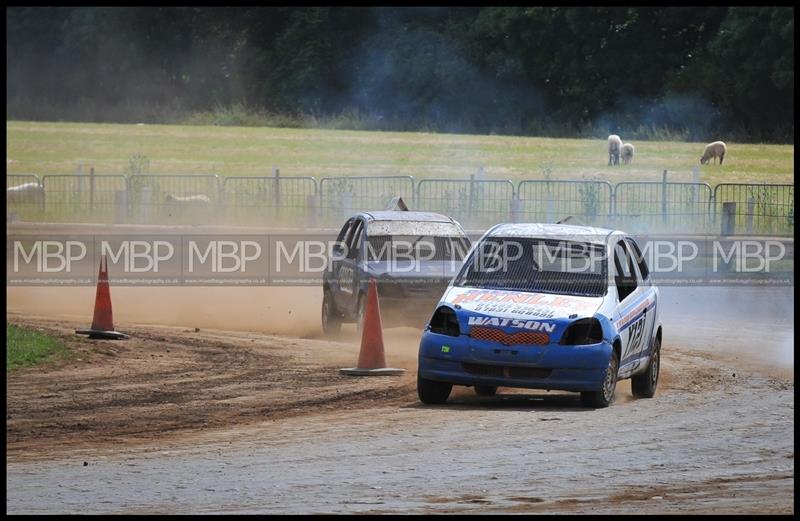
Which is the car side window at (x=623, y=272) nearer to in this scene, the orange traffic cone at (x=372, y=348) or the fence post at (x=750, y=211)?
the orange traffic cone at (x=372, y=348)

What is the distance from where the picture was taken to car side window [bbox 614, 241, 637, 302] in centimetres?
1369

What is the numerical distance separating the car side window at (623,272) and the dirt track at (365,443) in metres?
1.03

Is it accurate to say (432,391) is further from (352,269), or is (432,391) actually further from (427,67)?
(427,67)

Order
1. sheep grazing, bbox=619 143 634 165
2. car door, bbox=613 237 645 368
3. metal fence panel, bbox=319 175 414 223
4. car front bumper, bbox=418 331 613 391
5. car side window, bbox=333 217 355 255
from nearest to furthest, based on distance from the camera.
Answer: car front bumper, bbox=418 331 613 391 < car door, bbox=613 237 645 368 < car side window, bbox=333 217 355 255 < metal fence panel, bbox=319 175 414 223 < sheep grazing, bbox=619 143 634 165

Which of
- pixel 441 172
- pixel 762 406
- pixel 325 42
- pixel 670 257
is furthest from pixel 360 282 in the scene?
pixel 325 42

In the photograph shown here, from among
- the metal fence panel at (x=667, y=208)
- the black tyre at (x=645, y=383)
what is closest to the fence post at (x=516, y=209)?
the metal fence panel at (x=667, y=208)

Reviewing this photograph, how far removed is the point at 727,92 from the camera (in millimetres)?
63188

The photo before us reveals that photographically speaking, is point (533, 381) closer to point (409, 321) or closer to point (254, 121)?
point (409, 321)

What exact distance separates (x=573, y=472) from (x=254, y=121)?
219ft

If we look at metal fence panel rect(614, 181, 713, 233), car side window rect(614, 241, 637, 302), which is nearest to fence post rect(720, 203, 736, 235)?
metal fence panel rect(614, 181, 713, 233)

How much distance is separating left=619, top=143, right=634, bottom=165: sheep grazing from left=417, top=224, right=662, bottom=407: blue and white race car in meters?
38.9

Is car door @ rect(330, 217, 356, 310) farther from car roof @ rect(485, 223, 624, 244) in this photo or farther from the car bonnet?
the car bonnet

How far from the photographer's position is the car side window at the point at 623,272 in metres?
13.7

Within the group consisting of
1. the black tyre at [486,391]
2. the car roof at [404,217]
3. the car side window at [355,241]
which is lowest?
the black tyre at [486,391]
